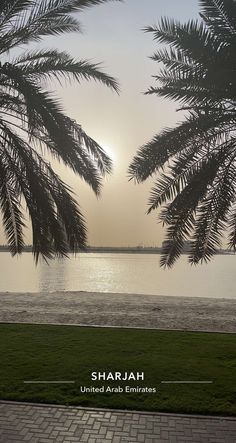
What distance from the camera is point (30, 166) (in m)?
7.81

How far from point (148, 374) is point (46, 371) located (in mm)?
2048

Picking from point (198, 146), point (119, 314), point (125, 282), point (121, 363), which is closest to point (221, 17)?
point (198, 146)

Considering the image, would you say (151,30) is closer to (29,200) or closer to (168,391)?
(29,200)

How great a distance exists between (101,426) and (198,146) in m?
5.62

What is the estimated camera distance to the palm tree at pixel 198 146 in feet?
27.0

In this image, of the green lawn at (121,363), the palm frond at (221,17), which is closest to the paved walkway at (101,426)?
the green lawn at (121,363)

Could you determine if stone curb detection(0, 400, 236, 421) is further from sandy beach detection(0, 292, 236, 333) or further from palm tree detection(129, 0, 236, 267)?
sandy beach detection(0, 292, 236, 333)

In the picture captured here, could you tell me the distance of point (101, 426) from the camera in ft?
20.8

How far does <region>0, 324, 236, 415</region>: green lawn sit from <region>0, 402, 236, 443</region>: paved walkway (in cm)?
32

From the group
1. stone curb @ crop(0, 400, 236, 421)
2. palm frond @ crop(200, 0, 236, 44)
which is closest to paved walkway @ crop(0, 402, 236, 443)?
stone curb @ crop(0, 400, 236, 421)

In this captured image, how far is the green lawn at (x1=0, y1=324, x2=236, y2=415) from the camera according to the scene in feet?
24.1

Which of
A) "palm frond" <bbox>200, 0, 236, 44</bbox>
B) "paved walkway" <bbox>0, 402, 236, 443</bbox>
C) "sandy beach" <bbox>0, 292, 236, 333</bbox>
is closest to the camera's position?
"paved walkway" <bbox>0, 402, 236, 443</bbox>

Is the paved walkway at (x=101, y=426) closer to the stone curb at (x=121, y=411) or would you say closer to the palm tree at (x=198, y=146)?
the stone curb at (x=121, y=411)

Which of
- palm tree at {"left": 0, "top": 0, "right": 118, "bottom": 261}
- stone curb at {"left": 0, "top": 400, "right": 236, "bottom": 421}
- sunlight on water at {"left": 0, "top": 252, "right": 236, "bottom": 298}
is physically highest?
palm tree at {"left": 0, "top": 0, "right": 118, "bottom": 261}
